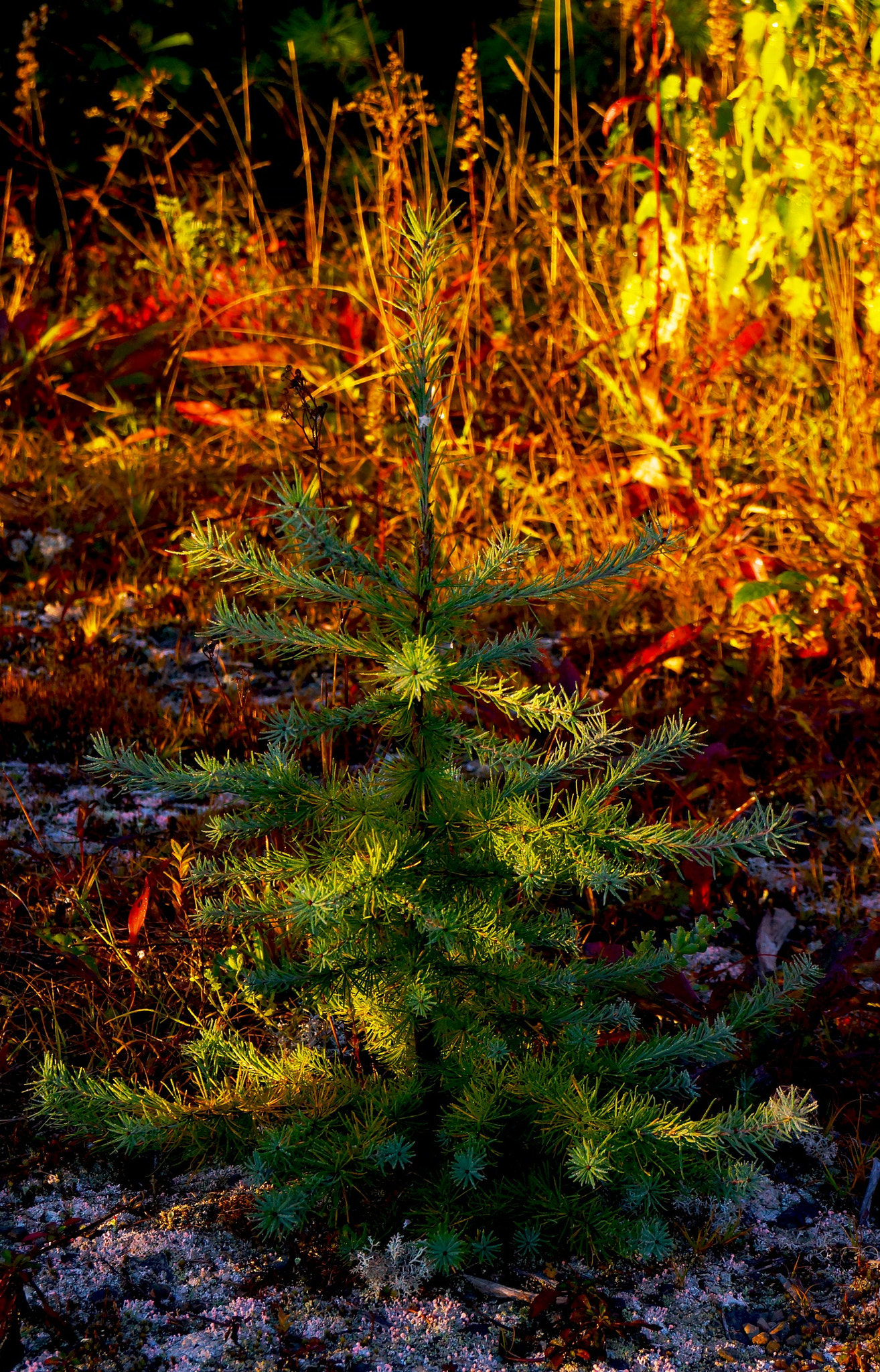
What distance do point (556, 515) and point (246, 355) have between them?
1254 mm

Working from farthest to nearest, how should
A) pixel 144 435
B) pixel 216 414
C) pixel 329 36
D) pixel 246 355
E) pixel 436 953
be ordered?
pixel 329 36 < pixel 144 435 < pixel 246 355 < pixel 216 414 < pixel 436 953

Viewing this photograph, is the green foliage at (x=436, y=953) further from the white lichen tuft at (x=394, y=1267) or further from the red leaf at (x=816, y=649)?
the red leaf at (x=816, y=649)

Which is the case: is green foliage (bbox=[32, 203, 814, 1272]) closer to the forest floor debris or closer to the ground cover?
the forest floor debris

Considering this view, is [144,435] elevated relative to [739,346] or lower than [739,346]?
lower

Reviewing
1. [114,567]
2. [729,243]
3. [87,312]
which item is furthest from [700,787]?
[87,312]

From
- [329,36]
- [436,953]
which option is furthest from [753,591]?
[329,36]

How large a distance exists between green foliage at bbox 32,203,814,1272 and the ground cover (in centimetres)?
29

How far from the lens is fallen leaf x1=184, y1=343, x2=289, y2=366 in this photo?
14.2 feet

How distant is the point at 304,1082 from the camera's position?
1756 millimetres

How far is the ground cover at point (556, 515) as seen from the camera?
2.19m

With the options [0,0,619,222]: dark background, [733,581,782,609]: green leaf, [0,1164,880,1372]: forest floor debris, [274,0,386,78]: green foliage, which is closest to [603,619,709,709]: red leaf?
[733,581,782,609]: green leaf

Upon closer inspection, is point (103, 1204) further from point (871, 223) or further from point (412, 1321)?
point (871, 223)

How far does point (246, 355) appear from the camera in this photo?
4387 mm

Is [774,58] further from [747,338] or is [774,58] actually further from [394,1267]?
[394,1267]
